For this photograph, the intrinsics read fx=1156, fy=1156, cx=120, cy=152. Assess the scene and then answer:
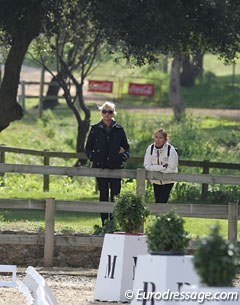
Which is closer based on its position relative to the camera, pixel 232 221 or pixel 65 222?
pixel 232 221

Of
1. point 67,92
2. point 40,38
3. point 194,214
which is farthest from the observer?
point 67,92

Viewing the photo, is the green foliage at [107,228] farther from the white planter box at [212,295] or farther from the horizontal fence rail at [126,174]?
the white planter box at [212,295]

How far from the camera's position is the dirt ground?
39.2 feet

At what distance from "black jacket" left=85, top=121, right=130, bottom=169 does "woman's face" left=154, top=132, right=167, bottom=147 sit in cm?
49

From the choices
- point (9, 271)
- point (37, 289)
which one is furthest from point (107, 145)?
point (37, 289)

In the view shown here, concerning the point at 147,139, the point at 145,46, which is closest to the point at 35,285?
the point at 145,46

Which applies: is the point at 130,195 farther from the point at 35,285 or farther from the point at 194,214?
the point at 194,214

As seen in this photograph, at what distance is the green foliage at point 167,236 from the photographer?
935 cm

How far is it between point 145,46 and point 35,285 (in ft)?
34.3

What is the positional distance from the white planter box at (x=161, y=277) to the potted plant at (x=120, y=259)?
284 centimetres

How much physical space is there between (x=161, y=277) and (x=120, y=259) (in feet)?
10.4

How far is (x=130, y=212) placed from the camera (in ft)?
39.8

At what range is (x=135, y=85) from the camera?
161 ft

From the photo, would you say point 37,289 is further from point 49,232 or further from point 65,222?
point 65,222
